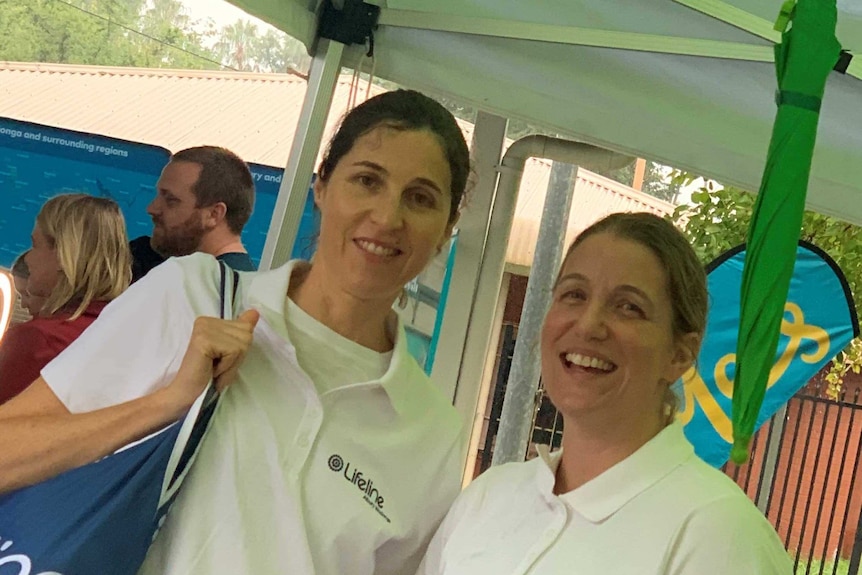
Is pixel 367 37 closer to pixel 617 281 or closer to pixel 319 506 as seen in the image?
pixel 617 281

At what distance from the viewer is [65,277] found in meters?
2.34

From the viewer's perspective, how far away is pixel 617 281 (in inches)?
59.9

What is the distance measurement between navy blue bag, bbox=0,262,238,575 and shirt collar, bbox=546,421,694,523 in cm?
63

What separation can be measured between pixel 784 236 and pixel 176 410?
896 millimetres

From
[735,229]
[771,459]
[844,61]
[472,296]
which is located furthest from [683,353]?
[771,459]

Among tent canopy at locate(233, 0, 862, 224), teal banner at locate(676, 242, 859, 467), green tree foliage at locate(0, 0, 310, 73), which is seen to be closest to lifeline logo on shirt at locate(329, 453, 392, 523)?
tent canopy at locate(233, 0, 862, 224)

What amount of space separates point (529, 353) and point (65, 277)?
213 centimetres

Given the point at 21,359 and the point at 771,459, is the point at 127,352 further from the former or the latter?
the point at 771,459

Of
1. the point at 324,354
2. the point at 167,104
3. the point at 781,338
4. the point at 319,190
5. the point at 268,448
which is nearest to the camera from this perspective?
the point at 268,448

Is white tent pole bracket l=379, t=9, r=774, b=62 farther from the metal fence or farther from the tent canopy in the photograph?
the metal fence

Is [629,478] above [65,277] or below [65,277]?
below

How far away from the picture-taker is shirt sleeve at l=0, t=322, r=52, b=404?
2150 millimetres

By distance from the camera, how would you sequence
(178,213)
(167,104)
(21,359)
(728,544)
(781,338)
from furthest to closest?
(167,104) < (781,338) < (178,213) < (21,359) < (728,544)

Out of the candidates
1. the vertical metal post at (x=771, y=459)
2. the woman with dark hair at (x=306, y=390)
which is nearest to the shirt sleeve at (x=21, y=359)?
the woman with dark hair at (x=306, y=390)
